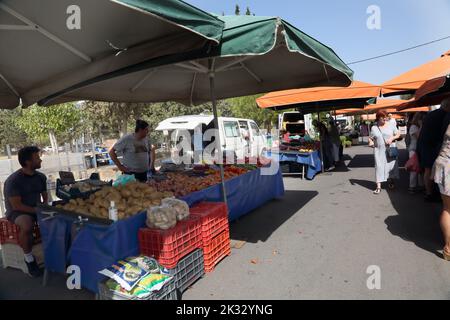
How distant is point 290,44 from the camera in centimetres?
314

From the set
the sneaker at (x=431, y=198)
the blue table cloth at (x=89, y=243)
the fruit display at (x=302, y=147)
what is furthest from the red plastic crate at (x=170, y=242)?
the fruit display at (x=302, y=147)

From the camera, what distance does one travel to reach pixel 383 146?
702 cm

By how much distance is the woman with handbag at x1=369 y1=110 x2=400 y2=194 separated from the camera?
696 centimetres

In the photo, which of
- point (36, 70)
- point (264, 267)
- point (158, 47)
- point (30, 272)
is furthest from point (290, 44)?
point (30, 272)

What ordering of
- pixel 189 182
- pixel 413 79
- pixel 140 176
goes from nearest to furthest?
pixel 189 182, pixel 140 176, pixel 413 79

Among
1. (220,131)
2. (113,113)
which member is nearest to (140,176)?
(220,131)

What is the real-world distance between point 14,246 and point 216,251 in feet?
8.61

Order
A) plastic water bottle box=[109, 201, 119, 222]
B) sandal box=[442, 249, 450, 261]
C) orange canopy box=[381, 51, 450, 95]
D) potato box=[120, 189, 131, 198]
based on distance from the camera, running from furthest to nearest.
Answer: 1. orange canopy box=[381, 51, 450, 95]
2. potato box=[120, 189, 131, 198]
3. sandal box=[442, 249, 450, 261]
4. plastic water bottle box=[109, 201, 119, 222]

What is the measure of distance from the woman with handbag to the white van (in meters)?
5.12

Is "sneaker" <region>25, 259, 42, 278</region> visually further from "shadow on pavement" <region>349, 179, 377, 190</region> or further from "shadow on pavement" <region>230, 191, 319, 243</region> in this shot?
"shadow on pavement" <region>349, 179, 377, 190</region>

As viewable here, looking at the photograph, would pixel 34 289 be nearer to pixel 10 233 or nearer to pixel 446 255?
pixel 10 233

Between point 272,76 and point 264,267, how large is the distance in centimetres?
329

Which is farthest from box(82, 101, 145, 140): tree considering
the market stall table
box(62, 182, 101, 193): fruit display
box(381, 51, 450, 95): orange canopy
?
box(62, 182, 101, 193): fruit display

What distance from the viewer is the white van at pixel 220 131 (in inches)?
504
